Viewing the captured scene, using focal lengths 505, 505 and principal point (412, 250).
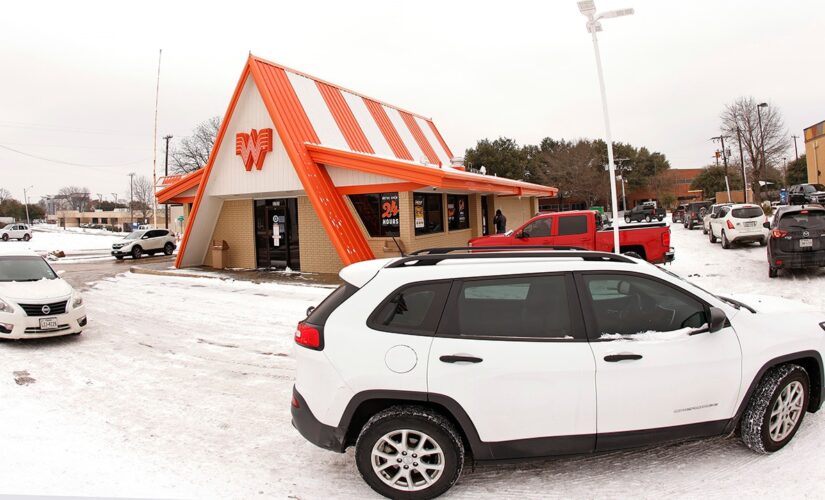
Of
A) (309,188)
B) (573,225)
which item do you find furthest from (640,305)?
(309,188)

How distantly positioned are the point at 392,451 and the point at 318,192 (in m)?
12.4

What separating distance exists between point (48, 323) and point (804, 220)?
50.3 ft

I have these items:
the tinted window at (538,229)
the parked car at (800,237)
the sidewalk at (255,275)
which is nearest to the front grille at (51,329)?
the sidewalk at (255,275)

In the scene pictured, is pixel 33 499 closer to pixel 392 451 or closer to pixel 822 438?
pixel 392 451

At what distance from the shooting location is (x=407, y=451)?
350cm

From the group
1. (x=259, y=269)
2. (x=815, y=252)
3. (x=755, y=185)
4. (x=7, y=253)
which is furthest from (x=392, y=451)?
(x=755, y=185)

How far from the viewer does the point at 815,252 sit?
11.5 meters

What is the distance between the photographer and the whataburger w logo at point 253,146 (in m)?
16.7

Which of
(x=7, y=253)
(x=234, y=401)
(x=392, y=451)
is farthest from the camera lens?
(x=7, y=253)

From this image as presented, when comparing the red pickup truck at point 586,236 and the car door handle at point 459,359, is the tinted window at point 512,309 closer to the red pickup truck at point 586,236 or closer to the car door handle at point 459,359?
the car door handle at point 459,359

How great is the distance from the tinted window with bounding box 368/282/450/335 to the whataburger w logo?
14364 mm

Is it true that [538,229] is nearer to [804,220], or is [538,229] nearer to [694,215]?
[804,220]

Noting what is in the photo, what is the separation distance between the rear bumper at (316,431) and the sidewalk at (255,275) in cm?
1082

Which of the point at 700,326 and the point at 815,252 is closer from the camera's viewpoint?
the point at 700,326
